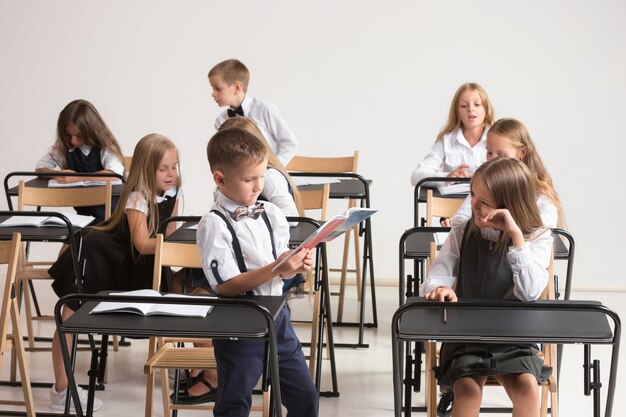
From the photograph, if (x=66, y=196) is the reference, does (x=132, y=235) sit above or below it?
below

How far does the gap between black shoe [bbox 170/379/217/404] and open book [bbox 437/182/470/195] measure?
1.44 meters

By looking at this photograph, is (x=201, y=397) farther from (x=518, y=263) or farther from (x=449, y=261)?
(x=518, y=263)

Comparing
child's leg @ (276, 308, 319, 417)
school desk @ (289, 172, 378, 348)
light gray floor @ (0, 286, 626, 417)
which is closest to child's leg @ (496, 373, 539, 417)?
child's leg @ (276, 308, 319, 417)

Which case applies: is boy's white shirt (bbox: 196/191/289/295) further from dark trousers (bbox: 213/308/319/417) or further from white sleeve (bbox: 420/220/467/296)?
white sleeve (bbox: 420/220/467/296)

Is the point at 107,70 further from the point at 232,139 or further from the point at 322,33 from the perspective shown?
the point at 232,139

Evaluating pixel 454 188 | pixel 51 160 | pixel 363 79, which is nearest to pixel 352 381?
pixel 454 188

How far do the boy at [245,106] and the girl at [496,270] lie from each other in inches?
101

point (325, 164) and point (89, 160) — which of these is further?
point (325, 164)

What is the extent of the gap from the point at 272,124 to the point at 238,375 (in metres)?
2.85

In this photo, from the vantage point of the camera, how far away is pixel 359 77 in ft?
21.1

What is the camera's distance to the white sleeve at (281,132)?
5.59 m

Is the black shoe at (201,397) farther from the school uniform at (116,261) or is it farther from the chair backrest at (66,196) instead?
the chair backrest at (66,196)

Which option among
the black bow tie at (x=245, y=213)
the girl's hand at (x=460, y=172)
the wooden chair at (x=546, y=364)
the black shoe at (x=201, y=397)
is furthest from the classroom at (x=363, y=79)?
the black bow tie at (x=245, y=213)

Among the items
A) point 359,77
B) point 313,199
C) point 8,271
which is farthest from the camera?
point 359,77
